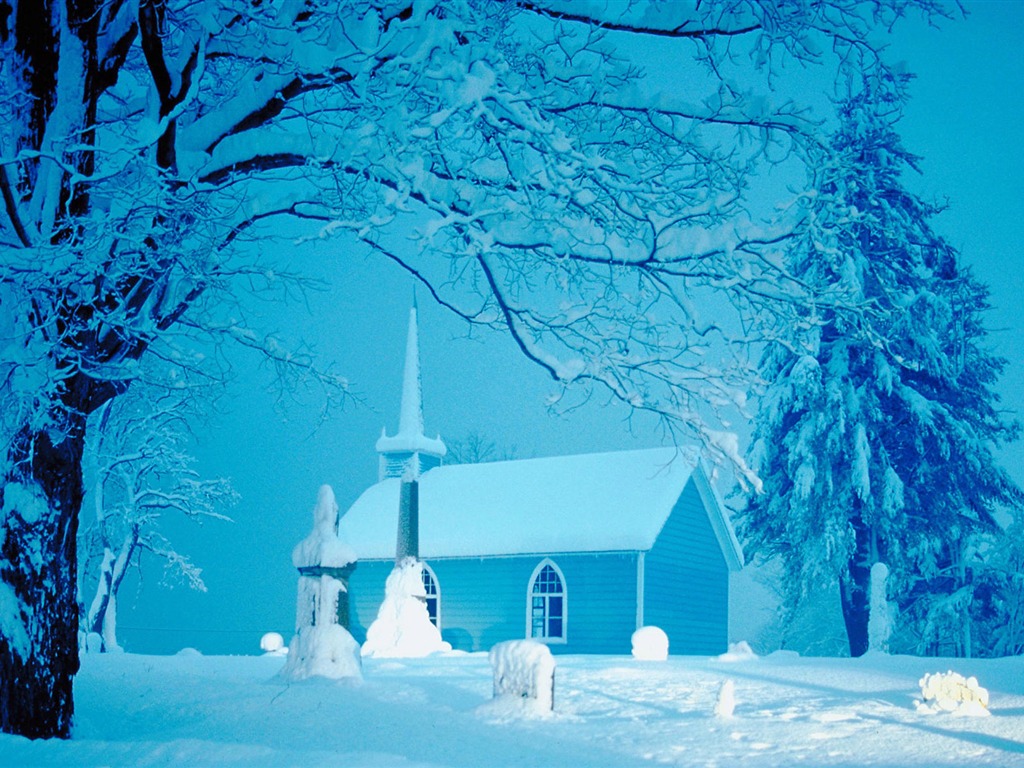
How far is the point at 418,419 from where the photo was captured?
33.6m

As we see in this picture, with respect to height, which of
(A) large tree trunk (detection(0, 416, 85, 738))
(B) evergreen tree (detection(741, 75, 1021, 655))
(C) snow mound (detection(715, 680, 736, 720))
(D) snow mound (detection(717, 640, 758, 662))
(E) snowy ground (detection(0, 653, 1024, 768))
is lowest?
(D) snow mound (detection(717, 640, 758, 662))

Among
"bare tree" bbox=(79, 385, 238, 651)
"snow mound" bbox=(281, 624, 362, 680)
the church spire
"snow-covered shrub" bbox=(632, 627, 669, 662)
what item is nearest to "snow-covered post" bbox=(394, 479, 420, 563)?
the church spire

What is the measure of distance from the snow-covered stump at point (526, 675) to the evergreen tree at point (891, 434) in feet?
54.1

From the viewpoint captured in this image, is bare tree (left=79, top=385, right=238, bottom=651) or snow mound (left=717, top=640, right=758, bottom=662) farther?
bare tree (left=79, top=385, right=238, bottom=651)

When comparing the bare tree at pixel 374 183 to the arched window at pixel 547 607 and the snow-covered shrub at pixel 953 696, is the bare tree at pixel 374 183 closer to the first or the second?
the snow-covered shrub at pixel 953 696

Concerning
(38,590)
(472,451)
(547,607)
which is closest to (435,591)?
(547,607)

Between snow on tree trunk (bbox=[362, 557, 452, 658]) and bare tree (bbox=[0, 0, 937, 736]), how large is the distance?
14.3 m

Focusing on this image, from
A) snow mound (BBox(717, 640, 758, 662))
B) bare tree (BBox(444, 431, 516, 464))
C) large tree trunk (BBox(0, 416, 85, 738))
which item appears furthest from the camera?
bare tree (BBox(444, 431, 516, 464))

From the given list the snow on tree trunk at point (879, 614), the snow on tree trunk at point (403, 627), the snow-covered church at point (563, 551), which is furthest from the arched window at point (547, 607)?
the snow on tree trunk at point (879, 614)

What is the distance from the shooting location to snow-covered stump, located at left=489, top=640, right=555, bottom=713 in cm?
984

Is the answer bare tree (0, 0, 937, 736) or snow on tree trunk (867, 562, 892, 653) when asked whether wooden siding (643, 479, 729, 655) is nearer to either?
snow on tree trunk (867, 562, 892, 653)

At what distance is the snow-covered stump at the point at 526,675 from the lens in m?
9.84

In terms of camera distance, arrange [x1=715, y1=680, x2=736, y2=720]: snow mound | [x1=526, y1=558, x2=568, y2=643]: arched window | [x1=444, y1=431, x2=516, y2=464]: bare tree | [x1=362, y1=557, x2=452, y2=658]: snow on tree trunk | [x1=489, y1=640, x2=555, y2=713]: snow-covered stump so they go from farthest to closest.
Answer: [x1=444, y1=431, x2=516, y2=464]: bare tree < [x1=526, y1=558, x2=568, y2=643]: arched window < [x1=362, y1=557, x2=452, y2=658]: snow on tree trunk < [x1=489, y1=640, x2=555, y2=713]: snow-covered stump < [x1=715, y1=680, x2=736, y2=720]: snow mound

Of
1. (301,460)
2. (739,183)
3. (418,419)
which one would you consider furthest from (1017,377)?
(739,183)
